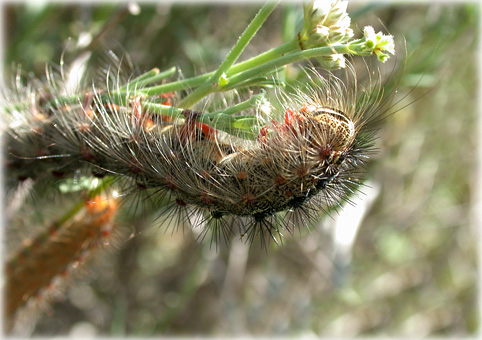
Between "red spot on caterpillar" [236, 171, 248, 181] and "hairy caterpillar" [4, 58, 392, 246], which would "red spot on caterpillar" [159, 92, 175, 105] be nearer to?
"hairy caterpillar" [4, 58, 392, 246]

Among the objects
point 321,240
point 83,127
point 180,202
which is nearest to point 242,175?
point 180,202


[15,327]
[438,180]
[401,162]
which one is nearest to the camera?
[15,327]

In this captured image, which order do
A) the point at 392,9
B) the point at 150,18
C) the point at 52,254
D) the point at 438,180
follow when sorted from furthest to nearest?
the point at 438,180, the point at 392,9, the point at 150,18, the point at 52,254

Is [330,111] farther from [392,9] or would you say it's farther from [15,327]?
[392,9]

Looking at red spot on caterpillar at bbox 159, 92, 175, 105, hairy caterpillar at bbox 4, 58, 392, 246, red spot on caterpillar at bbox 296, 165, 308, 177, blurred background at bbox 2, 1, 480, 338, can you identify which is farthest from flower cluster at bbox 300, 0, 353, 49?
blurred background at bbox 2, 1, 480, 338

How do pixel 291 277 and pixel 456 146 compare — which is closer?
pixel 291 277

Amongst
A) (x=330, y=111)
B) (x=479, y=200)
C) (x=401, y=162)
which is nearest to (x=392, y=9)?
(x=401, y=162)

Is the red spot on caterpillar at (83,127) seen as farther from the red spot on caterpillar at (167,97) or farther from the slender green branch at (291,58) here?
the slender green branch at (291,58)

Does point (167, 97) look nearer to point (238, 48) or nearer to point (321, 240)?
point (238, 48)
